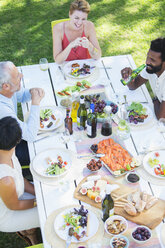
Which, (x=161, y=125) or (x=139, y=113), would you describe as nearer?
(x=161, y=125)

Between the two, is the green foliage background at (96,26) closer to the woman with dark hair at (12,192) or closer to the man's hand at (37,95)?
the man's hand at (37,95)

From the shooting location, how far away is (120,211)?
2562mm

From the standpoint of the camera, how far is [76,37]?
4395mm

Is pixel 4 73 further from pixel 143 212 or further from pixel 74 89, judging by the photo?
pixel 143 212

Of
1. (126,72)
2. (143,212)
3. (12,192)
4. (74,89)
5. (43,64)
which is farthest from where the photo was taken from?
(43,64)

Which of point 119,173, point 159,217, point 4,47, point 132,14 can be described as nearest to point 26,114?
point 119,173

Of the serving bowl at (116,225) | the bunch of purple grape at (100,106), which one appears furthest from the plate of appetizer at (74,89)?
the serving bowl at (116,225)

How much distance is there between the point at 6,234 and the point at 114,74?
6.66ft

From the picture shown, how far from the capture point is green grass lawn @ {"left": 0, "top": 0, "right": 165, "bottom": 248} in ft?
20.3

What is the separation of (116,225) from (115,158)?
651 mm

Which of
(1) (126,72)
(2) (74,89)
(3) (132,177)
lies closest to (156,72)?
(1) (126,72)

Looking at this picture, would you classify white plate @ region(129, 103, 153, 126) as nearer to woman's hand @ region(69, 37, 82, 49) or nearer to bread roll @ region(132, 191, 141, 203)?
bread roll @ region(132, 191, 141, 203)

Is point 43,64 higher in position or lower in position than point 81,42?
lower

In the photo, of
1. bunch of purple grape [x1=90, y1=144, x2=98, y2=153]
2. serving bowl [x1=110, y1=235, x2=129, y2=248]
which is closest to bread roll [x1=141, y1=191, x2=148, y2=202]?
serving bowl [x1=110, y1=235, x2=129, y2=248]
